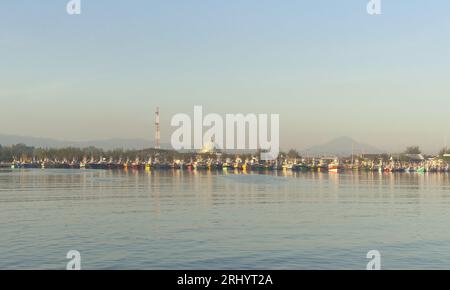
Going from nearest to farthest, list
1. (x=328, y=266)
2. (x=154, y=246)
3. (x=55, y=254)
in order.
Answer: (x=328, y=266)
(x=55, y=254)
(x=154, y=246)

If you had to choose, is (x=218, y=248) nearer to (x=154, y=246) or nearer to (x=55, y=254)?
(x=154, y=246)

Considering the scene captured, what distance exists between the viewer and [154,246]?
30.3m
